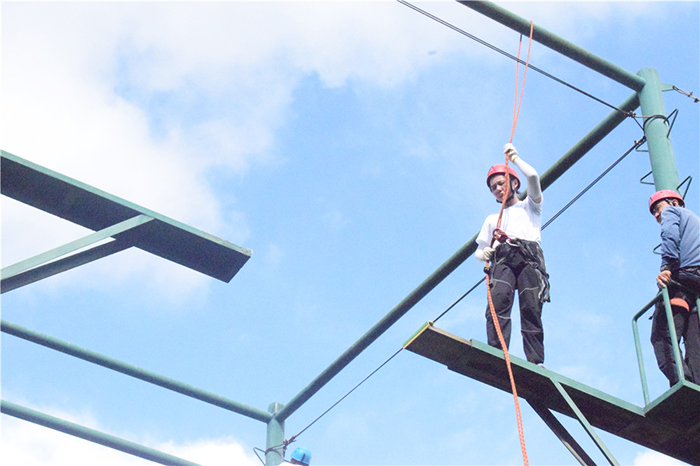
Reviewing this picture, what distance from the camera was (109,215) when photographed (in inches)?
292

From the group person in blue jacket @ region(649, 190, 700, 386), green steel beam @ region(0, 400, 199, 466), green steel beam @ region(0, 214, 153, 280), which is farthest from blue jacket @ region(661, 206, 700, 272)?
green steel beam @ region(0, 400, 199, 466)

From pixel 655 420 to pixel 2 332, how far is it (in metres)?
7.50

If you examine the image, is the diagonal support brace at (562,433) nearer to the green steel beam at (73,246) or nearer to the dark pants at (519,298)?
the dark pants at (519,298)

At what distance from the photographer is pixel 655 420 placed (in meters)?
7.68

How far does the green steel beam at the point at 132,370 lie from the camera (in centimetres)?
1120

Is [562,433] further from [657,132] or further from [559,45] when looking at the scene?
[559,45]

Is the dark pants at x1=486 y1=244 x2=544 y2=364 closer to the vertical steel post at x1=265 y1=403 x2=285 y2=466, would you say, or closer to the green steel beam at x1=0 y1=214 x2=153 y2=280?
the green steel beam at x1=0 y1=214 x2=153 y2=280

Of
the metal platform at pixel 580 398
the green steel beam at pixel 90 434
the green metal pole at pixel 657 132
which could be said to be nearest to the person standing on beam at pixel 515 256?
the metal platform at pixel 580 398

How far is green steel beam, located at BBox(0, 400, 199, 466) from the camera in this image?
438 inches

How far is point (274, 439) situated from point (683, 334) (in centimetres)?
723

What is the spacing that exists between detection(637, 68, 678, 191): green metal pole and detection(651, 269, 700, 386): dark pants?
1135 millimetres

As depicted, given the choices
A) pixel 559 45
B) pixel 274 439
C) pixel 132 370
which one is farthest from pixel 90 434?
pixel 559 45

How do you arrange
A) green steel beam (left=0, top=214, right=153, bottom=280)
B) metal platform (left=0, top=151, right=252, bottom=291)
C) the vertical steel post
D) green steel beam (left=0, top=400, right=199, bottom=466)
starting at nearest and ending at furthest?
green steel beam (left=0, top=214, right=153, bottom=280), metal platform (left=0, top=151, right=252, bottom=291), green steel beam (left=0, top=400, right=199, bottom=466), the vertical steel post

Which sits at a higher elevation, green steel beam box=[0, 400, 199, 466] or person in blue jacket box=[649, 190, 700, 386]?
green steel beam box=[0, 400, 199, 466]
